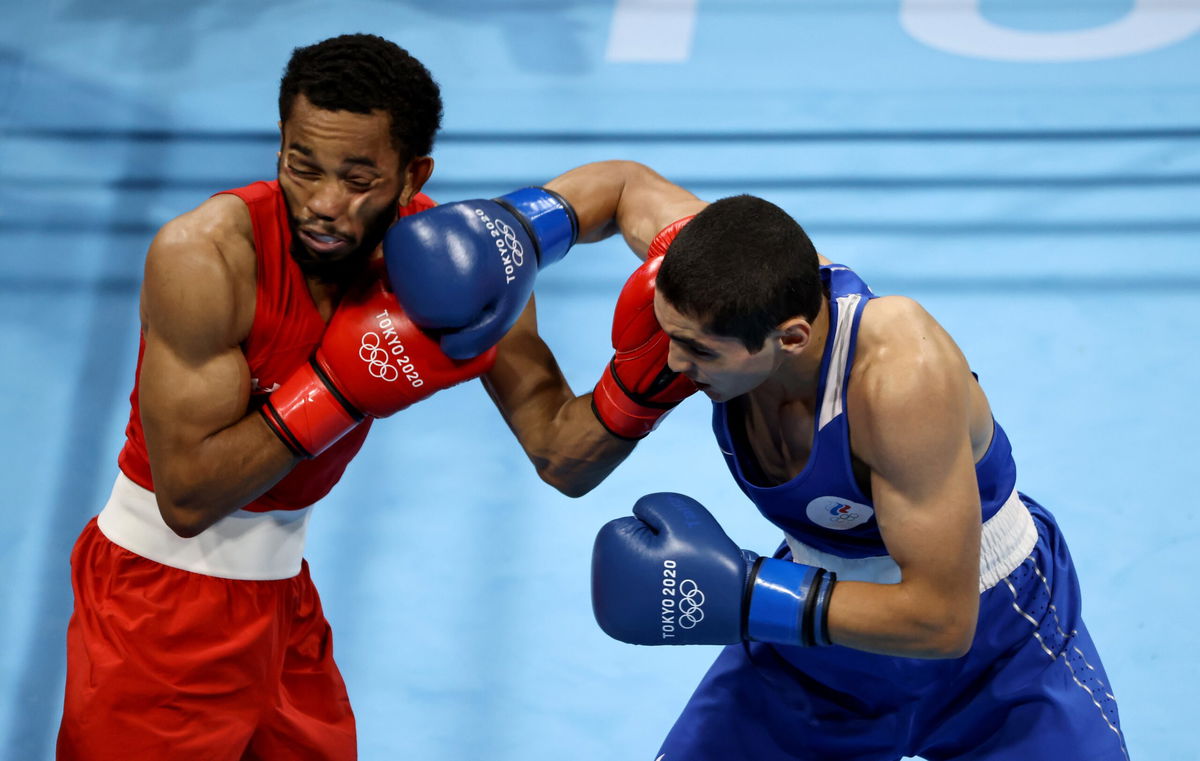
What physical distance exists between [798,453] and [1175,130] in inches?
149

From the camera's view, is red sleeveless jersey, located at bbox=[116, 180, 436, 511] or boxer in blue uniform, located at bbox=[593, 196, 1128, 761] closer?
boxer in blue uniform, located at bbox=[593, 196, 1128, 761]

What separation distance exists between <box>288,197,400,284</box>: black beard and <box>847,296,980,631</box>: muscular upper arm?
906 millimetres

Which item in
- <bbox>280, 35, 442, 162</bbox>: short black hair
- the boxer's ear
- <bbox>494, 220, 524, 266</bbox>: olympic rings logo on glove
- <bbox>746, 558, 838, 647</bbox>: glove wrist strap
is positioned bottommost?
<bbox>746, 558, 838, 647</bbox>: glove wrist strap

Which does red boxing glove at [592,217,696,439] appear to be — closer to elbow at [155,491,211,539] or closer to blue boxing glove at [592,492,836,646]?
blue boxing glove at [592,492,836,646]

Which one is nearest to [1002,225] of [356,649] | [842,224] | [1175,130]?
[842,224]

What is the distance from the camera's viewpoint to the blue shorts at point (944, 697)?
252 centimetres

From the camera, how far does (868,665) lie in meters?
2.58

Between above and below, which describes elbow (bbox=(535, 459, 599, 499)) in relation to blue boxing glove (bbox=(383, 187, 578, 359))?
below

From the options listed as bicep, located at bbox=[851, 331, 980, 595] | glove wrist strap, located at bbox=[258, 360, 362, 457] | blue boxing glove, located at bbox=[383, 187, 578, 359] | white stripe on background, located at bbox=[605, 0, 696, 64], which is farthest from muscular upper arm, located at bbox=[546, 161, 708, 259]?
white stripe on background, located at bbox=[605, 0, 696, 64]

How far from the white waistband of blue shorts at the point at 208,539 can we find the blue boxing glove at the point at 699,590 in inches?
25.7

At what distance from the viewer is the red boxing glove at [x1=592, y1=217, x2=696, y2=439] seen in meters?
2.60

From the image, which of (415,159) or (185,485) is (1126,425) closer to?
(415,159)

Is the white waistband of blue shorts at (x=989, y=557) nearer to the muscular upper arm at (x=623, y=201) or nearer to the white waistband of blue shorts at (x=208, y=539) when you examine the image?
the muscular upper arm at (x=623, y=201)

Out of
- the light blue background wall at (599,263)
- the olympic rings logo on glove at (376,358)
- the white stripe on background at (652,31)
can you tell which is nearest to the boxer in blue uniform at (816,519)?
the olympic rings logo on glove at (376,358)
